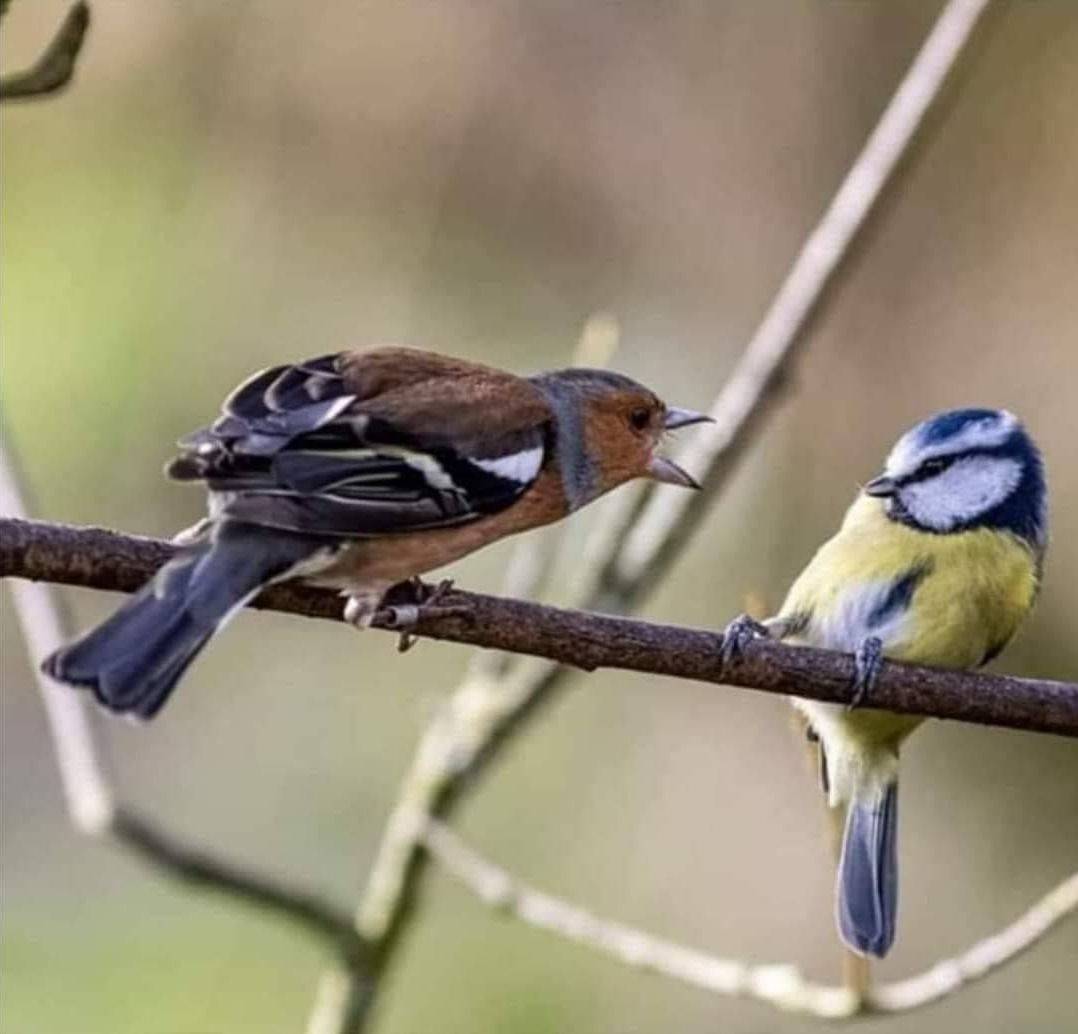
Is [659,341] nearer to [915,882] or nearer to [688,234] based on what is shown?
[688,234]

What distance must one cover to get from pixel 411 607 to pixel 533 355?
151 inches

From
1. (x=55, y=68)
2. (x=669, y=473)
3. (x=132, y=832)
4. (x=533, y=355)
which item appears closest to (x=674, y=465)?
(x=669, y=473)

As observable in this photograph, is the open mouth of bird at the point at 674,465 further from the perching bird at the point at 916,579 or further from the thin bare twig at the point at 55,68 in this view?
the thin bare twig at the point at 55,68

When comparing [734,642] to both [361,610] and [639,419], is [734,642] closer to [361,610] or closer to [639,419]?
[361,610]

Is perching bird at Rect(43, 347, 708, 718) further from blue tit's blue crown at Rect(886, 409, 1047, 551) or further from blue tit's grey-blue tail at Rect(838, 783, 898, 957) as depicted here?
blue tit's grey-blue tail at Rect(838, 783, 898, 957)

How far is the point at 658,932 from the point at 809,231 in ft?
6.99

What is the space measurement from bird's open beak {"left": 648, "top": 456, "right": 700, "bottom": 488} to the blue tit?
258 millimetres

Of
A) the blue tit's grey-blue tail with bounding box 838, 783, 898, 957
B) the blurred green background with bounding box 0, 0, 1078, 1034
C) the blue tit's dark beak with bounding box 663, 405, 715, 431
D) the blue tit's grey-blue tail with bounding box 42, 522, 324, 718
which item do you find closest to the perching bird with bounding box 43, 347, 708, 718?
the blue tit's grey-blue tail with bounding box 42, 522, 324, 718

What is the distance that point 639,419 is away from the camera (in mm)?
3461

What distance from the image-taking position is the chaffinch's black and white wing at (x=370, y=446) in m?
2.71

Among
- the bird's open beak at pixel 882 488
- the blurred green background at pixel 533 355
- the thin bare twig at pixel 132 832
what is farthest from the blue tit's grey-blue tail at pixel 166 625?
the blurred green background at pixel 533 355

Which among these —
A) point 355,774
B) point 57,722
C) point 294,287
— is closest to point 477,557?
point 355,774

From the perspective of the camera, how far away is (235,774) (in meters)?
6.14

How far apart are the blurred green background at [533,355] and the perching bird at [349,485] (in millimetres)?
2710
